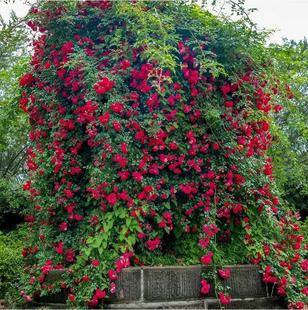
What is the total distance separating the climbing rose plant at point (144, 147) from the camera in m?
3.02

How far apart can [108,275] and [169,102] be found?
52.8 inches

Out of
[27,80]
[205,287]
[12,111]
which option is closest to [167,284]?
[205,287]

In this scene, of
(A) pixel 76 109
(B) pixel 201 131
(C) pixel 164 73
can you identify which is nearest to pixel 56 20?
(A) pixel 76 109

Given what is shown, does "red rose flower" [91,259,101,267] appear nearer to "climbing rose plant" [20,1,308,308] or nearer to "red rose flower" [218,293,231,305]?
"climbing rose plant" [20,1,308,308]

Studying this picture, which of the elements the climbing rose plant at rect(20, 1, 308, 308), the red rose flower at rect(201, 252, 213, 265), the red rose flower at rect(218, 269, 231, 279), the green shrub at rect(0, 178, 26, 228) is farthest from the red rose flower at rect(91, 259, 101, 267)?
the green shrub at rect(0, 178, 26, 228)

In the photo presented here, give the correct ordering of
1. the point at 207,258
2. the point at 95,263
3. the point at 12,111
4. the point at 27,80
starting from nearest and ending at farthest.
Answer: the point at 95,263 < the point at 207,258 < the point at 27,80 < the point at 12,111

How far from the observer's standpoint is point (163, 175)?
10.7ft

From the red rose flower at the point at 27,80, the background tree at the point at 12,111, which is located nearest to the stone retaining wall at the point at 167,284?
the red rose flower at the point at 27,80

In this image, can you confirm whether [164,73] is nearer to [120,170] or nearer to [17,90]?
[120,170]

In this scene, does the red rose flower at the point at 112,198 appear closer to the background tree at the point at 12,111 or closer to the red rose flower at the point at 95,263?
the red rose flower at the point at 95,263

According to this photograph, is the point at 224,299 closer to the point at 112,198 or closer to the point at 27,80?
the point at 112,198

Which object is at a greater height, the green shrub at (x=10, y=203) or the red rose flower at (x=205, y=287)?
the green shrub at (x=10, y=203)

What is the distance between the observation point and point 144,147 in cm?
320

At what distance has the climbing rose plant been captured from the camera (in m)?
3.02
